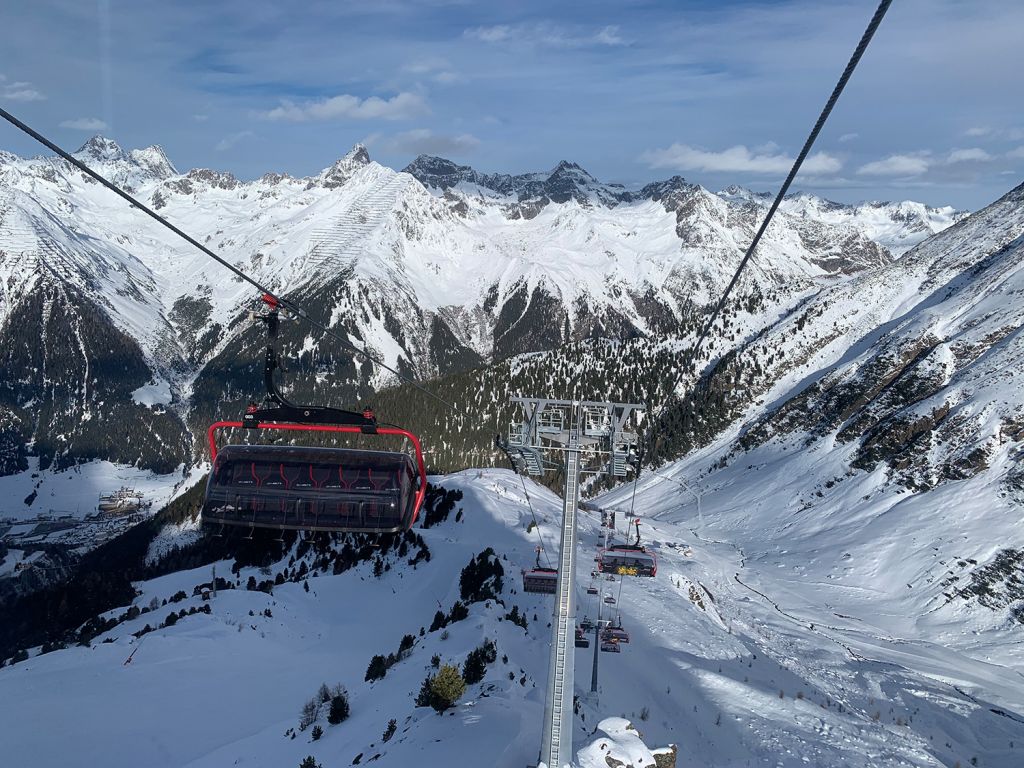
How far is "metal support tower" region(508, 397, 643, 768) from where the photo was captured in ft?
60.0

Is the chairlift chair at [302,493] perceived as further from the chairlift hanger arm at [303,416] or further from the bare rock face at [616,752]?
the bare rock face at [616,752]

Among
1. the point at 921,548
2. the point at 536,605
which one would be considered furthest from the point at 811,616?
the point at 536,605

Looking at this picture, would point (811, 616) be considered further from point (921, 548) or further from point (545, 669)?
point (545, 669)

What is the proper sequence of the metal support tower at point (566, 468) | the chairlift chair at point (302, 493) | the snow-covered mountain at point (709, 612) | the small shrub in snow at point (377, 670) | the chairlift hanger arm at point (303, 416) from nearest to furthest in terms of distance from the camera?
the metal support tower at point (566, 468)
the chairlift hanger arm at point (303, 416)
the chairlift chair at point (302, 493)
the snow-covered mountain at point (709, 612)
the small shrub in snow at point (377, 670)

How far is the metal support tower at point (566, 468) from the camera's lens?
60.0 ft

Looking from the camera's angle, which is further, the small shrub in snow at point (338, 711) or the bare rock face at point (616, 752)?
the small shrub in snow at point (338, 711)

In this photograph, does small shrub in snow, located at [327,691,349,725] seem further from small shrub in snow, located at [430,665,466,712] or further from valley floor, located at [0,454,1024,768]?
small shrub in snow, located at [430,665,466,712]

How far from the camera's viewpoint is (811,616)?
5581cm

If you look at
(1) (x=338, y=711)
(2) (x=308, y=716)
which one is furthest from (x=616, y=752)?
(2) (x=308, y=716)

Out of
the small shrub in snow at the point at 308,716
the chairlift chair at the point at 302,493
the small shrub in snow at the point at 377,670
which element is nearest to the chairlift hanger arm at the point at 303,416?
the chairlift chair at the point at 302,493

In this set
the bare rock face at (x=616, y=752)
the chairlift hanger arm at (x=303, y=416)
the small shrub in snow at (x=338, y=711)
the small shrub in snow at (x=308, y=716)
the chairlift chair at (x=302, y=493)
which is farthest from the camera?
the small shrub in snow at (x=308, y=716)

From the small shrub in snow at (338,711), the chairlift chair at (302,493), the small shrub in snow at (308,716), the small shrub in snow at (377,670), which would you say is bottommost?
the small shrub in snow at (308,716)

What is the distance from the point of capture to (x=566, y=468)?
19.6 metres

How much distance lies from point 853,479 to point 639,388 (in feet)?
224
